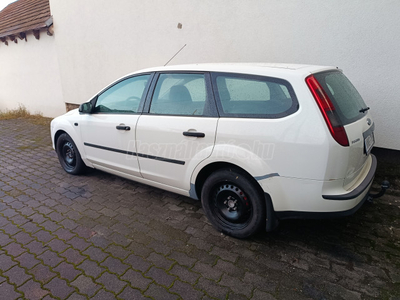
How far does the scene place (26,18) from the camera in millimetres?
9617

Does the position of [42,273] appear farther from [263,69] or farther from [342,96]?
[342,96]

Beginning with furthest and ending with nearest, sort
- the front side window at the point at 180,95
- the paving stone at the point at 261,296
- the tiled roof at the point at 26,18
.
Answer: the tiled roof at the point at 26,18, the front side window at the point at 180,95, the paving stone at the point at 261,296

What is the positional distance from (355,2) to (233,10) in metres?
1.87

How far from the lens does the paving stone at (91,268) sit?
2.35 metres

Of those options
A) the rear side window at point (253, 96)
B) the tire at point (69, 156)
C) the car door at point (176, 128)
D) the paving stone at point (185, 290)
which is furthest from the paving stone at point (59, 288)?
the tire at point (69, 156)

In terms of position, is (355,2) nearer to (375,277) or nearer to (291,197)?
(291,197)

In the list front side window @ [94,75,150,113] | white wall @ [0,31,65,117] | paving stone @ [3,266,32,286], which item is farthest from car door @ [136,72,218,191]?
white wall @ [0,31,65,117]

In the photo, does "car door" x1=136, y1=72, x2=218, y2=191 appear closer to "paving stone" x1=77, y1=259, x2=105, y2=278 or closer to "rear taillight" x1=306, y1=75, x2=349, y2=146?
"rear taillight" x1=306, y1=75, x2=349, y2=146

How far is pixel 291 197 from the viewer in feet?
7.75

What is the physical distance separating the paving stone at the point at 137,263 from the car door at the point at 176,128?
877 millimetres

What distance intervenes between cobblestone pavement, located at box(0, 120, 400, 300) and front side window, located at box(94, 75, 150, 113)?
116cm

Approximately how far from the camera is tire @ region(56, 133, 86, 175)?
427 cm

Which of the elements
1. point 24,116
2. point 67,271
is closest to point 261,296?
point 67,271

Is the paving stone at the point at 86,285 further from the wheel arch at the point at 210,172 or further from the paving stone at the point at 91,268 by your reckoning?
the wheel arch at the point at 210,172
